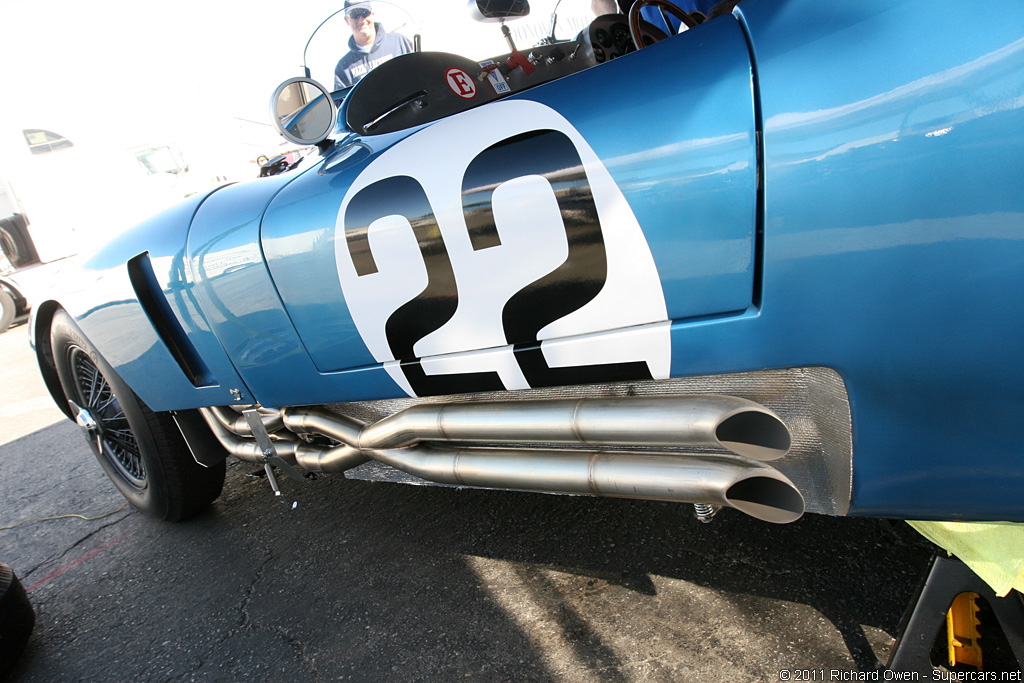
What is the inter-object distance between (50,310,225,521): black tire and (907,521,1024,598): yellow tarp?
92.0 inches

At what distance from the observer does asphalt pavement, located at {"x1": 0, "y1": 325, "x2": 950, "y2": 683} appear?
1523mm

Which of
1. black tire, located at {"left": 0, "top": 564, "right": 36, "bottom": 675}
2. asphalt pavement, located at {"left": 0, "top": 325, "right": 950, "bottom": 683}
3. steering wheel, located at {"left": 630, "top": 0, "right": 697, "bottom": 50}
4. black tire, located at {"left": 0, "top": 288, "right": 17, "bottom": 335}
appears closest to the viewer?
asphalt pavement, located at {"left": 0, "top": 325, "right": 950, "bottom": 683}

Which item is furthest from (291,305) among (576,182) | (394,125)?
(576,182)

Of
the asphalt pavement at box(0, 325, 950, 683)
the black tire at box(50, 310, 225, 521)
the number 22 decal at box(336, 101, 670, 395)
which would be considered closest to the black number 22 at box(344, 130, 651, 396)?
the number 22 decal at box(336, 101, 670, 395)

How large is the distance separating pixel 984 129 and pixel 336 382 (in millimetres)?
1434

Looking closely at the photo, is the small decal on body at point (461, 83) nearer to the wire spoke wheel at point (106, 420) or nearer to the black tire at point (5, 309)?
the wire spoke wheel at point (106, 420)

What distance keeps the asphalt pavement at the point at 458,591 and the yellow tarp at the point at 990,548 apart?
1.27 feet

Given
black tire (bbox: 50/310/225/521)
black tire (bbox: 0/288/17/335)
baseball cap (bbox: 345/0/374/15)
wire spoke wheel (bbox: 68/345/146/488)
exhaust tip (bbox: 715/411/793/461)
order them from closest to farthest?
exhaust tip (bbox: 715/411/793/461)
baseball cap (bbox: 345/0/374/15)
black tire (bbox: 50/310/225/521)
wire spoke wheel (bbox: 68/345/146/488)
black tire (bbox: 0/288/17/335)

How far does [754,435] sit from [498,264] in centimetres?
57

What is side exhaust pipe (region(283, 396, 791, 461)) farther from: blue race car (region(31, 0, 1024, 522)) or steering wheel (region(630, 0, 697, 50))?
steering wheel (region(630, 0, 697, 50))

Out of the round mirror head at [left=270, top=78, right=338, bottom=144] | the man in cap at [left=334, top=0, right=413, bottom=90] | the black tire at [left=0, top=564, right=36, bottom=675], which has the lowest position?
the black tire at [left=0, top=564, right=36, bottom=675]

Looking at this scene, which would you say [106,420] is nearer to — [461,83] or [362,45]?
[362,45]

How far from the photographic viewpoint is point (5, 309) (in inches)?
348

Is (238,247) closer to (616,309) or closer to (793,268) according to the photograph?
(616,309)
